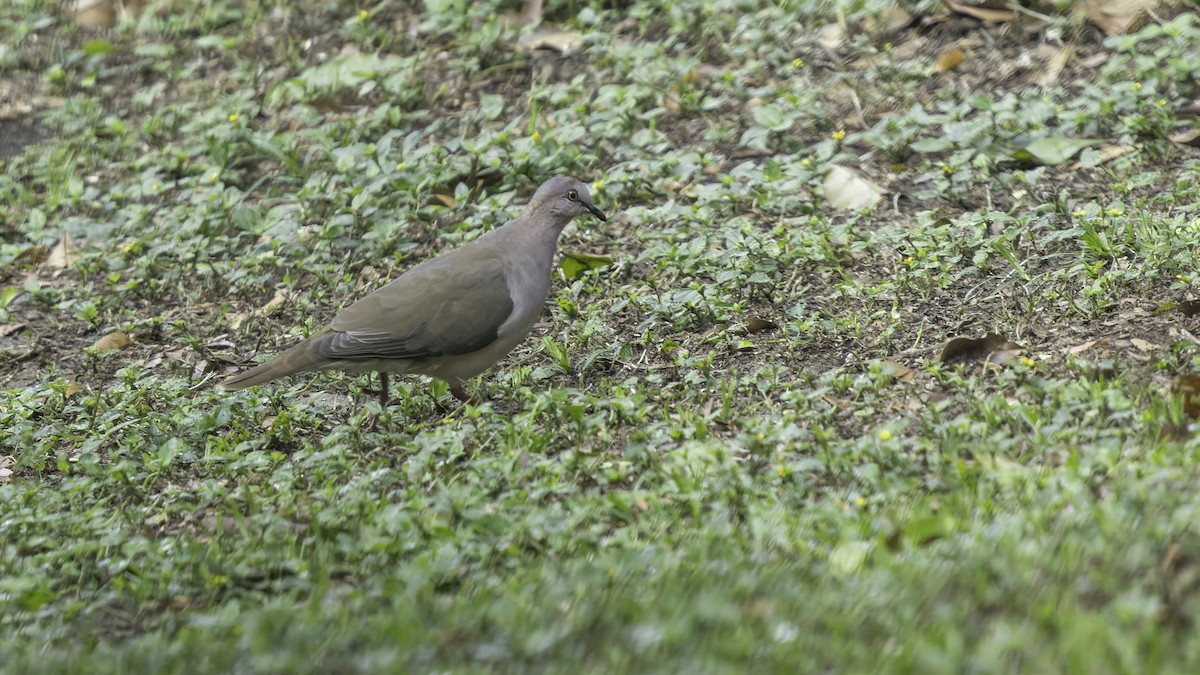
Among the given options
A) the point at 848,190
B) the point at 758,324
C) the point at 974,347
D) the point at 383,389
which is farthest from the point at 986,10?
the point at 383,389

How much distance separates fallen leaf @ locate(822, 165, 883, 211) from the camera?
7.15m

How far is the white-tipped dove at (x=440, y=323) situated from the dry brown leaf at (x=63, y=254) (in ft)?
9.17

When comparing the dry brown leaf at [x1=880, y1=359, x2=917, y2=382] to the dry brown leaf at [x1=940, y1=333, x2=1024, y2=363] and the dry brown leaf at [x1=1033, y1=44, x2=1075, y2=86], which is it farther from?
the dry brown leaf at [x1=1033, y1=44, x2=1075, y2=86]

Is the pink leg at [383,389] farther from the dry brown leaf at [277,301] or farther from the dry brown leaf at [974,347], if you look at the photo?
the dry brown leaf at [974,347]

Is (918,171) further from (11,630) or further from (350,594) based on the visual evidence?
(11,630)

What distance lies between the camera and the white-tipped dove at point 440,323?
5793mm

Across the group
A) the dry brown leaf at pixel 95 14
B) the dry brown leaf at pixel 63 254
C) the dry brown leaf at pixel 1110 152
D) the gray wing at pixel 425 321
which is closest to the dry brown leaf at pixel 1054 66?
the dry brown leaf at pixel 1110 152

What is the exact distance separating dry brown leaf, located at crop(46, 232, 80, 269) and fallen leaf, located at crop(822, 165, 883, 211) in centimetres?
442

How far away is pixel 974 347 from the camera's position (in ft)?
18.0

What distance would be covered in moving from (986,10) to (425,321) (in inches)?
185

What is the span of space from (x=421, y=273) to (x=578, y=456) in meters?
1.55

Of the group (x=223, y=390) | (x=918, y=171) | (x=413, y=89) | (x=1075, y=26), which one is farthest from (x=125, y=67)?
(x=1075, y=26)

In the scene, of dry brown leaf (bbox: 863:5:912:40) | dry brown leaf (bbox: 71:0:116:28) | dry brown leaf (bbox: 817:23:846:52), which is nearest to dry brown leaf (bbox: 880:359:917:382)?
dry brown leaf (bbox: 817:23:846:52)

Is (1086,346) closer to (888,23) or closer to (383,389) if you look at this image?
(383,389)
